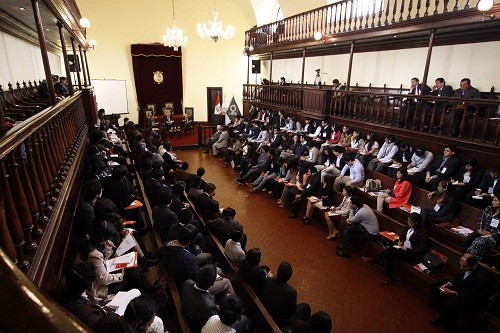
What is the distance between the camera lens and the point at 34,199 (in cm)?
201

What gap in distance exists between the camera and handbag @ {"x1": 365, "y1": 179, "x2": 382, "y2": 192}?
21.6ft

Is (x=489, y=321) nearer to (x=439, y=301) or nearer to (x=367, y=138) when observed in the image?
(x=439, y=301)

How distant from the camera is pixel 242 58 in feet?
56.1

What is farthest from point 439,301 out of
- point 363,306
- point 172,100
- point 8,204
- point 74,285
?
point 172,100

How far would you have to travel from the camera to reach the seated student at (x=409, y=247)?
4.73 meters

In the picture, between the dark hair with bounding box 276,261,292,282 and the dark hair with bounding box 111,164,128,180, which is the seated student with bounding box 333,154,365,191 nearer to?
the dark hair with bounding box 276,261,292,282

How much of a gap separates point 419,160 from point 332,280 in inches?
141

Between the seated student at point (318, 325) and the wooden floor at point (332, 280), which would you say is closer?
the seated student at point (318, 325)

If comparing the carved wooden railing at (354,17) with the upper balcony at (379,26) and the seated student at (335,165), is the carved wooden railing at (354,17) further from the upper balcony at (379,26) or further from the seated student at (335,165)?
the seated student at (335,165)

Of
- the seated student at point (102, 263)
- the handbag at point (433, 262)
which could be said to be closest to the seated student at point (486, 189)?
the handbag at point (433, 262)

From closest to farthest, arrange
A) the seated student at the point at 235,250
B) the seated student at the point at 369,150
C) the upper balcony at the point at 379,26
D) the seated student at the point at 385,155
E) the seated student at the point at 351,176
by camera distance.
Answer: the seated student at the point at 235,250
the upper balcony at the point at 379,26
the seated student at the point at 351,176
the seated student at the point at 385,155
the seated student at the point at 369,150

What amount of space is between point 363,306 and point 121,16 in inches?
604

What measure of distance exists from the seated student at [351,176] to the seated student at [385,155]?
57 centimetres

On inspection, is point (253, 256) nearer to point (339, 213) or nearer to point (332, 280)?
point (332, 280)
